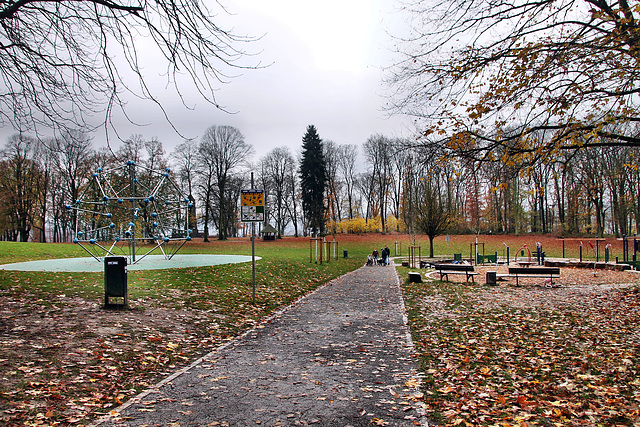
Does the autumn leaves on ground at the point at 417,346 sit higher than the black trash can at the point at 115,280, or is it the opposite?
the black trash can at the point at 115,280

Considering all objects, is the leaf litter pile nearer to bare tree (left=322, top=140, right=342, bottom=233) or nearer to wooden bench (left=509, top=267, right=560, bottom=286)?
wooden bench (left=509, top=267, right=560, bottom=286)

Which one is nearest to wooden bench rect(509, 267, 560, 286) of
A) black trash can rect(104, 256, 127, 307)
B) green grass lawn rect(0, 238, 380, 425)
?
green grass lawn rect(0, 238, 380, 425)

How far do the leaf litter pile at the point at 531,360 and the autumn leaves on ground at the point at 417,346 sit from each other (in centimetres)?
2

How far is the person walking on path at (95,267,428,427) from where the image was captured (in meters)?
4.06

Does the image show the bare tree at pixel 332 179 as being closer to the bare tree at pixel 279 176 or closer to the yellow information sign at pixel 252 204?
the bare tree at pixel 279 176

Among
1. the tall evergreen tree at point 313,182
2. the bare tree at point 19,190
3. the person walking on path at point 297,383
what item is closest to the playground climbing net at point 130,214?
the person walking on path at point 297,383

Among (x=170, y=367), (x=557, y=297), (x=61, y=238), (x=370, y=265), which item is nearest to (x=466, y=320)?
(x=557, y=297)

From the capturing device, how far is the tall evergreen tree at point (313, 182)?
56188 mm

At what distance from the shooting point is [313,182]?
56531 millimetres

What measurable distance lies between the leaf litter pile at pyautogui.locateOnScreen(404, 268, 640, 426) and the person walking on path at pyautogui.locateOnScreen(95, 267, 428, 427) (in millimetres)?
415

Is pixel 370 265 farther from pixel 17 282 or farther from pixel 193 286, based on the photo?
pixel 17 282

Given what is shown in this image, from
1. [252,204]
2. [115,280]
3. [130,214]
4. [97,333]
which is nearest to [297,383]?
[97,333]

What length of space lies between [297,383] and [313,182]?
51.8 m

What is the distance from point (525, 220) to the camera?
56625 mm
